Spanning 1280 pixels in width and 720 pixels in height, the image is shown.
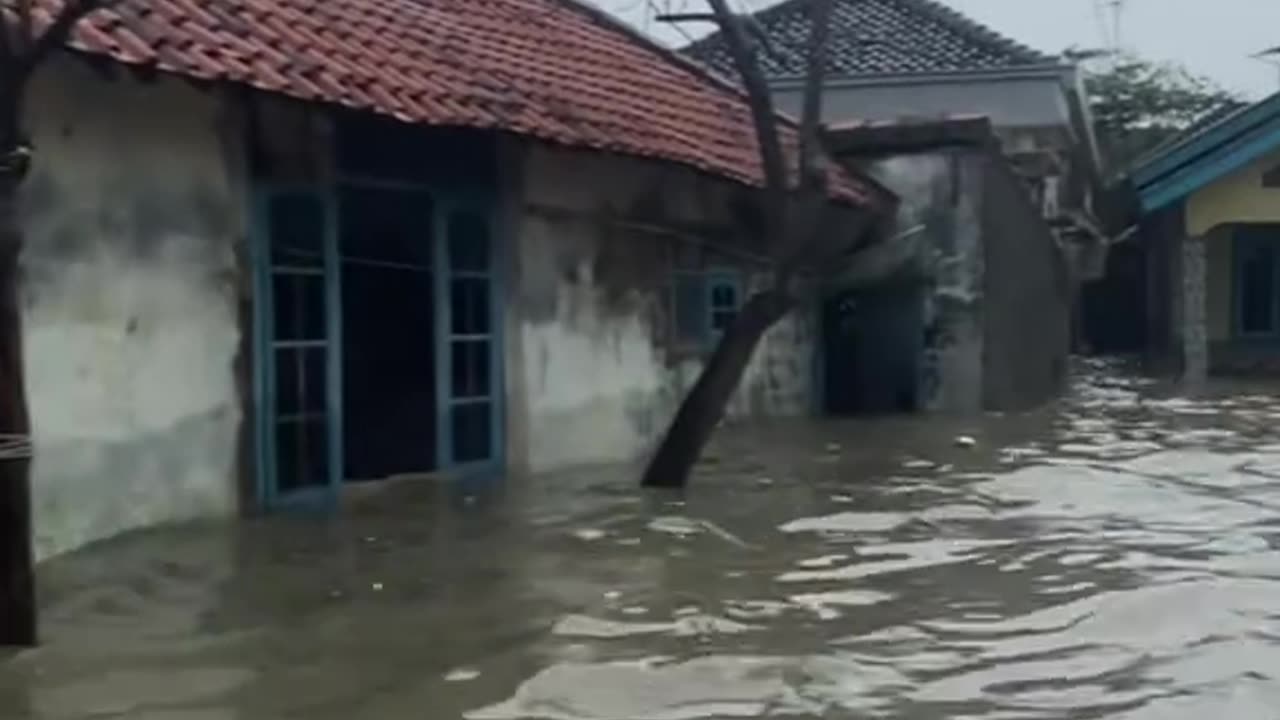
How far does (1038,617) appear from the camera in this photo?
23.7ft

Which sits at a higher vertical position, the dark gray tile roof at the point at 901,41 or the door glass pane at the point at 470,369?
the dark gray tile roof at the point at 901,41

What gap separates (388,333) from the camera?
12844 millimetres

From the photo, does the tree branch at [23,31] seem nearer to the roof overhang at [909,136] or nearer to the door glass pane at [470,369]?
the door glass pane at [470,369]

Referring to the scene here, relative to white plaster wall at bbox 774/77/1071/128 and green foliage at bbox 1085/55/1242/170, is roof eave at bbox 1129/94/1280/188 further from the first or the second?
green foliage at bbox 1085/55/1242/170

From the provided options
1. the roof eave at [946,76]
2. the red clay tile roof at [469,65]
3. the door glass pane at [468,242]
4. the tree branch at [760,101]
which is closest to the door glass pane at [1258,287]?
the roof eave at [946,76]

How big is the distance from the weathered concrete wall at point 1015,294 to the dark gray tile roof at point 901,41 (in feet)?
25.3

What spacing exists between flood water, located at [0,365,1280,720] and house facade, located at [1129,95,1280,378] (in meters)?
13.5

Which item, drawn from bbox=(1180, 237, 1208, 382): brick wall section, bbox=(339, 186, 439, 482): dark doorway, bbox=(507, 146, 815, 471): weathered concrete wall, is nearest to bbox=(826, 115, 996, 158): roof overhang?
bbox=(507, 146, 815, 471): weathered concrete wall

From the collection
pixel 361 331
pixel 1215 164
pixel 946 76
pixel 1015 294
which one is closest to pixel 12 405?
pixel 361 331

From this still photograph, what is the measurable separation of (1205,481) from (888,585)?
491 centimetres

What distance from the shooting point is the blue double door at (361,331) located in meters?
10.3

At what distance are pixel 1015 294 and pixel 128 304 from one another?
13086mm

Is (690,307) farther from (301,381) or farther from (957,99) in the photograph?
(957,99)

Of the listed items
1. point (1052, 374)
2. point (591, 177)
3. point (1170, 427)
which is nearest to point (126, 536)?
point (591, 177)
